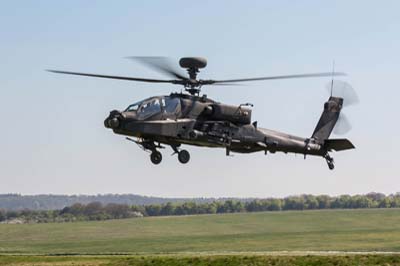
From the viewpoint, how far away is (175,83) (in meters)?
41.5

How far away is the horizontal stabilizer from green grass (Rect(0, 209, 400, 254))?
144ft

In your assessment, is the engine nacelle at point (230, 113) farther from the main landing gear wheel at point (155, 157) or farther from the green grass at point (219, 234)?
the green grass at point (219, 234)

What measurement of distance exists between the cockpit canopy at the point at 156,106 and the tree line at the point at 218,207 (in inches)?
5260

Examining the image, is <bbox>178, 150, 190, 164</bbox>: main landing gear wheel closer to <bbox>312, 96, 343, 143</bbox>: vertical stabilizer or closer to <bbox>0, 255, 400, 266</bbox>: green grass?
<bbox>0, 255, 400, 266</bbox>: green grass

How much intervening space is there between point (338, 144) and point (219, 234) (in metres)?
78.4

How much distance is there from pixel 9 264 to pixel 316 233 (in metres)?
76.1

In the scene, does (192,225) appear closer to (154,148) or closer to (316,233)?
(316,233)

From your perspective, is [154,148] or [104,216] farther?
[104,216]

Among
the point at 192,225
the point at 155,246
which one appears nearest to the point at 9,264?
the point at 155,246

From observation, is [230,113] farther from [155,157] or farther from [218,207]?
[218,207]

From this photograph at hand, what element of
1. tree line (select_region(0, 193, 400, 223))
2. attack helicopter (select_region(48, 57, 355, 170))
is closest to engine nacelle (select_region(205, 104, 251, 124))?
attack helicopter (select_region(48, 57, 355, 170))

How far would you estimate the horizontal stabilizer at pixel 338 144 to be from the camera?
4703 cm

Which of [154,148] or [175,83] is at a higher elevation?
[175,83]

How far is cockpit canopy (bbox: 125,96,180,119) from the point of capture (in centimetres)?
4000
